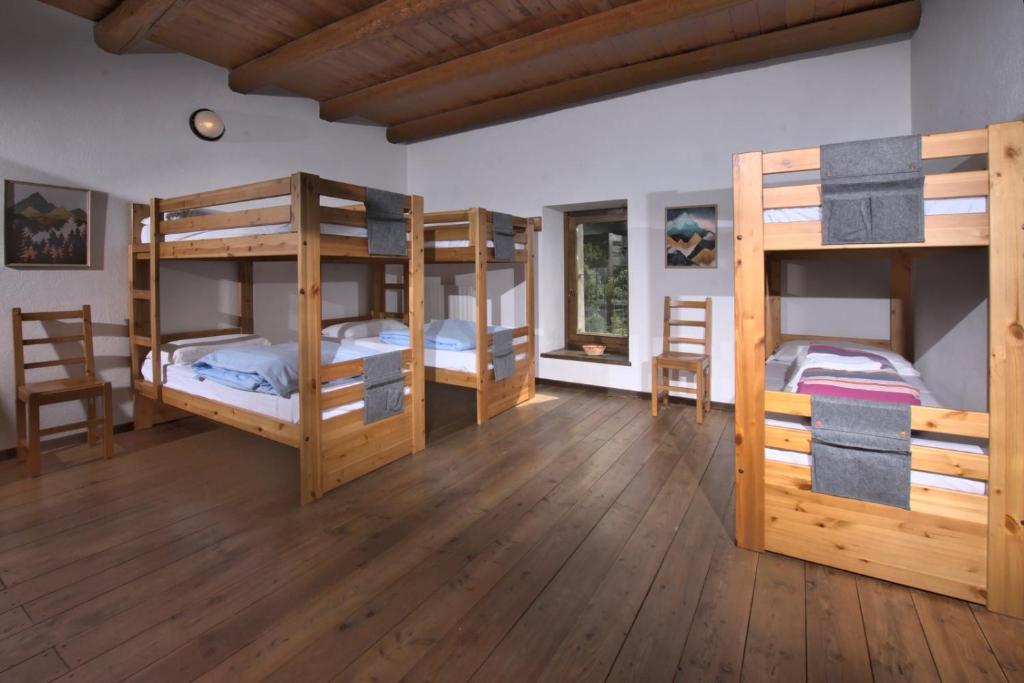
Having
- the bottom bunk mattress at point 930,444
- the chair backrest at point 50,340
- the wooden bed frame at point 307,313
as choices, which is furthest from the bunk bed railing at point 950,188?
the chair backrest at point 50,340

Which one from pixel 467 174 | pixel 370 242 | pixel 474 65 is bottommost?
pixel 370 242

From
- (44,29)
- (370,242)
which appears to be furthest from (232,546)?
(44,29)

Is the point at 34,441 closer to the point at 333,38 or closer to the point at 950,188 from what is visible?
the point at 333,38

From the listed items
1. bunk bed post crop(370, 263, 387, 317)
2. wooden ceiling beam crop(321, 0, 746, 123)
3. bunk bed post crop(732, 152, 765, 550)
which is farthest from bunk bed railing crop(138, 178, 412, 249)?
bunk bed post crop(370, 263, 387, 317)

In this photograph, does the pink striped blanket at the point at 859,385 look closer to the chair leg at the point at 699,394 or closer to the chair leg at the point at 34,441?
the chair leg at the point at 699,394

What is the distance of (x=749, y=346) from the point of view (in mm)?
2057

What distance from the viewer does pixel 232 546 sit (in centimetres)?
218

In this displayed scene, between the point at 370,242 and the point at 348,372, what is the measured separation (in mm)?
709

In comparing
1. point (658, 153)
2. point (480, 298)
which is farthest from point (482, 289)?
point (658, 153)

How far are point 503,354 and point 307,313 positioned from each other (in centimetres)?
187

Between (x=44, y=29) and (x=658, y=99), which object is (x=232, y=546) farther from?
(x=658, y=99)

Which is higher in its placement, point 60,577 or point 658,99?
point 658,99

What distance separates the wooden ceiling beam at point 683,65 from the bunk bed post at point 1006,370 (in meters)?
2.18

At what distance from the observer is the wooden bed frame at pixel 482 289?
386 centimetres
